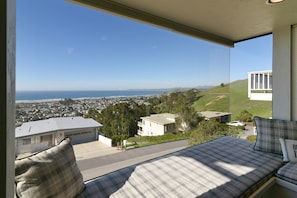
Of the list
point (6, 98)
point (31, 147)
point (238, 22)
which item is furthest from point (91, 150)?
point (238, 22)

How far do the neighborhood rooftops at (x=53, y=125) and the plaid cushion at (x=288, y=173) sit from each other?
2.00 meters

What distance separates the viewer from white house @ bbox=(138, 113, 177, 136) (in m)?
2.43

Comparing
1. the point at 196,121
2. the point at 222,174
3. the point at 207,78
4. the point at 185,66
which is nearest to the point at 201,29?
the point at 185,66

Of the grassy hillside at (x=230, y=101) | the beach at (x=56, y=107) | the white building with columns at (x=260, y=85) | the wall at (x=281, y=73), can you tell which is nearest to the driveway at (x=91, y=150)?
the beach at (x=56, y=107)

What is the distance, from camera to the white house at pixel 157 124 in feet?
7.98

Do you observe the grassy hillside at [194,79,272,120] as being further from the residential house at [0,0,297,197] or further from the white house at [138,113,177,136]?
the white house at [138,113,177,136]

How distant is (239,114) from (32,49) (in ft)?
11.1

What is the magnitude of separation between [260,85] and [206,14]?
173cm

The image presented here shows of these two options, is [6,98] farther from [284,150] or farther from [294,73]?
[294,73]

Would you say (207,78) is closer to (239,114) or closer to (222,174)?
(239,114)

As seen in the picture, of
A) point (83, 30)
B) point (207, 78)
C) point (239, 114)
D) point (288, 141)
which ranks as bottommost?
point (288, 141)

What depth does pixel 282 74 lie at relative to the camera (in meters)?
2.51

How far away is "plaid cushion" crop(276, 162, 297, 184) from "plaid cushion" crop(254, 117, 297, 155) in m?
0.37

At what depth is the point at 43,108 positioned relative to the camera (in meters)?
1.70
